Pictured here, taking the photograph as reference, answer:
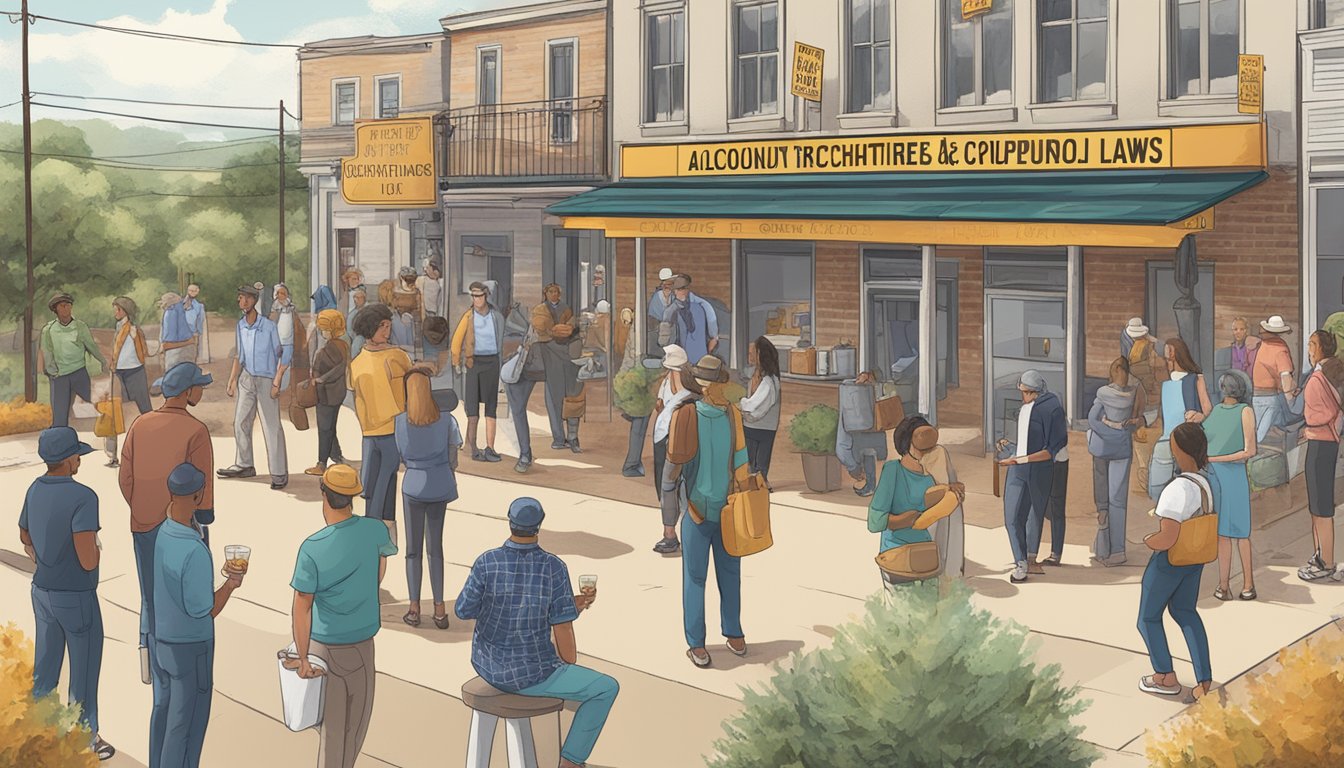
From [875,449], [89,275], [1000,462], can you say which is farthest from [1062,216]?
[89,275]

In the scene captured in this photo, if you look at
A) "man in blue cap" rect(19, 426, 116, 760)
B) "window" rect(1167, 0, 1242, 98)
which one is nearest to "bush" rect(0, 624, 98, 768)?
"man in blue cap" rect(19, 426, 116, 760)

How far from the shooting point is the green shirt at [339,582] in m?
7.73

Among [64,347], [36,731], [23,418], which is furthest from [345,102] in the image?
[36,731]

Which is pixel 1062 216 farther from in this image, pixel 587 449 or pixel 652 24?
pixel 652 24

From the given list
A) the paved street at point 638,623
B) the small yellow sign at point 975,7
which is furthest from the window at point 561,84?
the paved street at point 638,623

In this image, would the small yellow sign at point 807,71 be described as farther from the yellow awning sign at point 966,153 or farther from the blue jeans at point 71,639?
the blue jeans at point 71,639

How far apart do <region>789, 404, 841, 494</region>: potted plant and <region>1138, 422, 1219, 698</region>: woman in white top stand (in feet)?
22.4

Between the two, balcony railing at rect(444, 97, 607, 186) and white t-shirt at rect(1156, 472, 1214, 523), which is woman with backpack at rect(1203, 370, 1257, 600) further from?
balcony railing at rect(444, 97, 607, 186)

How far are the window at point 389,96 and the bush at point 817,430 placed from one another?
19.9 meters

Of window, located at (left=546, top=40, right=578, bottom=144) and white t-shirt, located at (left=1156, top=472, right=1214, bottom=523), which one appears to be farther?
window, located at (left=546, top=40, right=578, bottom=144)

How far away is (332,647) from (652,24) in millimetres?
17962

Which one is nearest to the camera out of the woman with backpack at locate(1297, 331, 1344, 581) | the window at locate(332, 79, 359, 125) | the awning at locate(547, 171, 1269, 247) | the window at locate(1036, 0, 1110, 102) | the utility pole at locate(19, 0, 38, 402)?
the woman with backpack at locate(1297, 331, 1344, 581)

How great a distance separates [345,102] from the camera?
3544 cm

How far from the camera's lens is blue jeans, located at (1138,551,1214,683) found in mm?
9352
